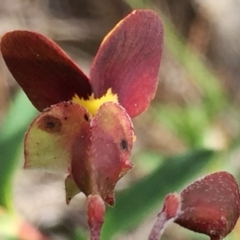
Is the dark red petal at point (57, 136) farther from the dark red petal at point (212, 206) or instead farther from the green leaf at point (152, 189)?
the green leaf at point (152, 189)

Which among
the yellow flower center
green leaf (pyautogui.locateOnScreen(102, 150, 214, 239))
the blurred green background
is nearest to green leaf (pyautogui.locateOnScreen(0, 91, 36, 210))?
the blurred green background

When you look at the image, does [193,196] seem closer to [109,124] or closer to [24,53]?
[109,124]

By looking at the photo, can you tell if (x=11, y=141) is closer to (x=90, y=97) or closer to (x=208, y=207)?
(x=90, y=97)

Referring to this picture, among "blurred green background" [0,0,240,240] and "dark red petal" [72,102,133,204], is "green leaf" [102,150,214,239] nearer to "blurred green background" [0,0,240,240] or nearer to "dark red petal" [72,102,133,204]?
"blurred green background" [0,0,240,240]

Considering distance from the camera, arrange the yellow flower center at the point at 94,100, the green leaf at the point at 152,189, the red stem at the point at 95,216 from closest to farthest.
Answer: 1. the red stem at the point at 95,216
2. the yellow flower center at the point at 94,100
3. the green leaf at the point at 152,189

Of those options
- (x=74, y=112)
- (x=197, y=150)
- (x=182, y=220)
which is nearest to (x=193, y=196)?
(x=182, y=220)

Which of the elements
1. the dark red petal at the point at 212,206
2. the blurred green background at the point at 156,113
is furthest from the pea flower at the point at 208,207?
the blurred green background at the point at 156,113

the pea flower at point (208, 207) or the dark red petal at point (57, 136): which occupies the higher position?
the dark red petal at point (57, 136)

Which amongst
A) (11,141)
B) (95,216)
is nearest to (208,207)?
(95,216)
